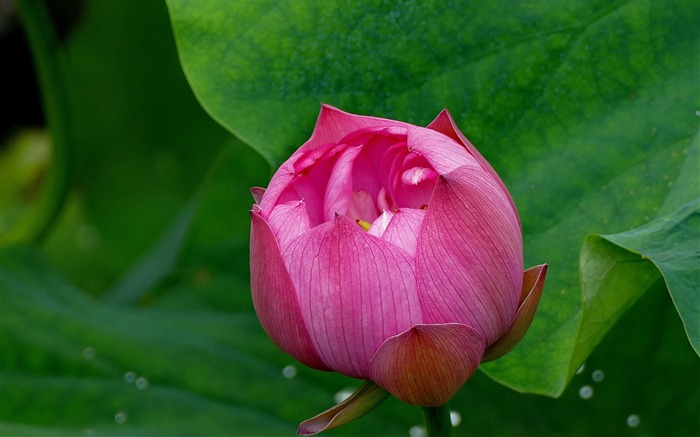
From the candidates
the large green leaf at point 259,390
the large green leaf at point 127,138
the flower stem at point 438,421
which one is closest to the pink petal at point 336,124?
the flower stem at point 438,421

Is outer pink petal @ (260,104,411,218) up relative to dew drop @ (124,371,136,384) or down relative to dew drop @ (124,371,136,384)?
up

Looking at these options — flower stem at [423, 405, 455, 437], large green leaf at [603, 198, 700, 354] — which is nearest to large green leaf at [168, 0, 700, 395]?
large green leaf at [603, 198, 700, 354]

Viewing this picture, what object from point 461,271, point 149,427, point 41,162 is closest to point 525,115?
point 461,271

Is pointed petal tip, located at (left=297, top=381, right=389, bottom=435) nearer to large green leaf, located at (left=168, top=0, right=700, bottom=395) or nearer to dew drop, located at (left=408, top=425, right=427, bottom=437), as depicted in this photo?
large green leaf, located at (left=168, top=0, right=700, bottom=395)

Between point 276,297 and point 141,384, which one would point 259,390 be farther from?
point 276,297

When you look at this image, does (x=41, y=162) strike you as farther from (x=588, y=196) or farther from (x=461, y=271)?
(x=461, y=271)

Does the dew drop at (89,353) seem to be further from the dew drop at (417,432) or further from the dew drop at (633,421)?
the dew drop at (633,421)
